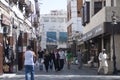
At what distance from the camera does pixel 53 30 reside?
409 ft

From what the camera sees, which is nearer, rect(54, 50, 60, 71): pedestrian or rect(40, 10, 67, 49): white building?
rect(54, 50, 60, 71): pedestrian

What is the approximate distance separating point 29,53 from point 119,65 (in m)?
16.4

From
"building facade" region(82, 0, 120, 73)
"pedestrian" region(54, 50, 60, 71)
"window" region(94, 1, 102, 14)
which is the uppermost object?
"window" region(94, 1, 102, 14)

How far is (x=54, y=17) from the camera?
5354 inches

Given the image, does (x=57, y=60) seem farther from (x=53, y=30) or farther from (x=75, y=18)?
(x=53, y=30)

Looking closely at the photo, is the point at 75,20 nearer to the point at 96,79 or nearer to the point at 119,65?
the point at 119,65

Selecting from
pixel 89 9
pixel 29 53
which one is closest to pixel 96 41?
pixel 89 9

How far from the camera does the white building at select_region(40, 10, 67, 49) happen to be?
401 feet

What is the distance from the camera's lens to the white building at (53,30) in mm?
122125

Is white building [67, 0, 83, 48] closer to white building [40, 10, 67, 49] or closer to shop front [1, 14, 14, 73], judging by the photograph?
white building [40, 10, 67, 49]

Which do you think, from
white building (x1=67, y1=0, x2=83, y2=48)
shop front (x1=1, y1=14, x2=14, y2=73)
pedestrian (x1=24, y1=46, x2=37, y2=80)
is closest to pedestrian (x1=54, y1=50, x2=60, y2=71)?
shop front (x1=1, y1=14, x2=14, y2=73)

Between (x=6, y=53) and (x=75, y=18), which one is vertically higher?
(x=75, y=18)

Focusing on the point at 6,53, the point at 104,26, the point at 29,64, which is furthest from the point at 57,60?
the point at 29,64

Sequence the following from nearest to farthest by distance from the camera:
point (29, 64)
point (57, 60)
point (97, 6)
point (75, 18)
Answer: point (29, 64) < point (57, 60) < point (97, 6) < point (75, 18)
